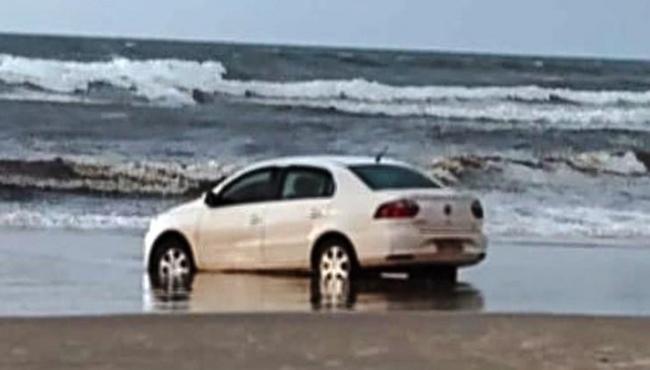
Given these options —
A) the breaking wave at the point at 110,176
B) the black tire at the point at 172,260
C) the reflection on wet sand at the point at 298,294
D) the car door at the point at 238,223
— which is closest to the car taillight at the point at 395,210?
the reflection on wet sand at the point at 298,294

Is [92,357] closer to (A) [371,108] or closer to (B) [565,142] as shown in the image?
(B) [565,142]

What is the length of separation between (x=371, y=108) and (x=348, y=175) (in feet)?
138

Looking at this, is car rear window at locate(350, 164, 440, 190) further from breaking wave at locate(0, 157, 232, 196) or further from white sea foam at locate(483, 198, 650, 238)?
breaking wave at locate(0, 157, 232, 196)

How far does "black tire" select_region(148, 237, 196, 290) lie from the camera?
19391 millimetres

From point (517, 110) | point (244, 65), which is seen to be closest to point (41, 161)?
point (517, 110)

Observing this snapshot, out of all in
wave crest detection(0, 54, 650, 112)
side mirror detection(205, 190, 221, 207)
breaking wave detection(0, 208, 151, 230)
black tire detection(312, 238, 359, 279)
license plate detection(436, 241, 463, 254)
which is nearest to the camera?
black tire detection(312, 238, 359, 279)

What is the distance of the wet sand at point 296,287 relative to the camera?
53.0ft

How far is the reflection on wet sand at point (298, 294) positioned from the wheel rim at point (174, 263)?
10.0 inches

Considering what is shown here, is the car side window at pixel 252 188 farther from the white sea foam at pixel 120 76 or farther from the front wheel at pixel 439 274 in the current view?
the white sea foam at pixel 120 76

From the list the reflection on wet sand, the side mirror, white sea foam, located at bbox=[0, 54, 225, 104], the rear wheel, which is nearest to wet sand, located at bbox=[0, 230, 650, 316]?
the reflection on wet sand

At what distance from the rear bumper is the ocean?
7.75 m

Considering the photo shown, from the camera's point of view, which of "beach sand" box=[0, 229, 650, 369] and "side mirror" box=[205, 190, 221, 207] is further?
"side mirror" box=[205, 190, 221, 207]

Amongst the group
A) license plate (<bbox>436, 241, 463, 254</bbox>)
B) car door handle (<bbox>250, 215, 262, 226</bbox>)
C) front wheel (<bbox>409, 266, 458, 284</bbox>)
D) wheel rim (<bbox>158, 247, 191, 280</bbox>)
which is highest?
car door handle (<bbox>250, 215, 262, 226</bbox>)

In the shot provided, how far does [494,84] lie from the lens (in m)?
76.8
